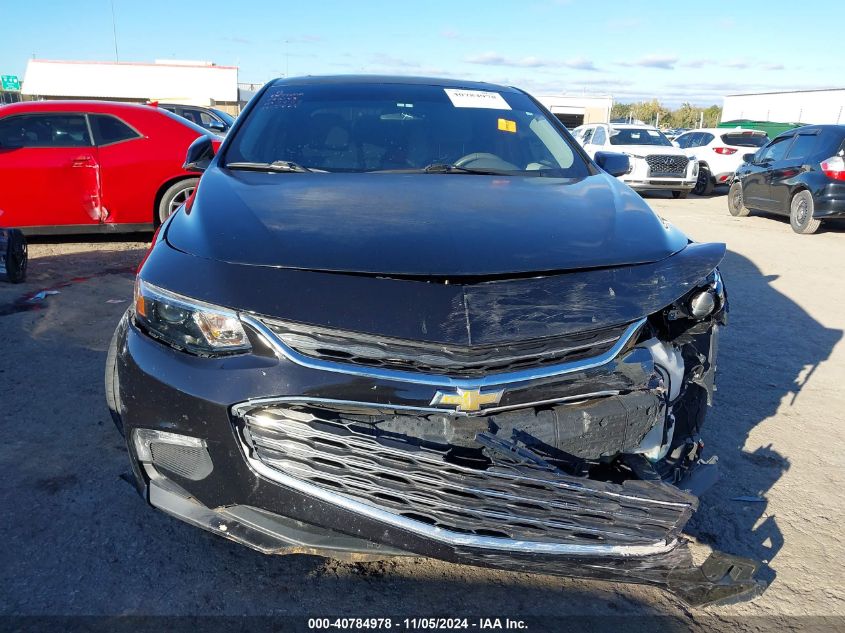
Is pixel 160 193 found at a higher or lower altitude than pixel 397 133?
lower

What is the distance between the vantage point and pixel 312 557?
244 centimetres

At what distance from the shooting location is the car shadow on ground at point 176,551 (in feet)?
7.23

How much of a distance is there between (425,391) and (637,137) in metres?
16.2

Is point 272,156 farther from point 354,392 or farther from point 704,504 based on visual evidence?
point 704,504

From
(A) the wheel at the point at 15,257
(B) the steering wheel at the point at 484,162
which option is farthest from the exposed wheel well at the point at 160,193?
(B) the steering wheel at the point at 484,162

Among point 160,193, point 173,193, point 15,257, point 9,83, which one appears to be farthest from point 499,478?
point 9,83

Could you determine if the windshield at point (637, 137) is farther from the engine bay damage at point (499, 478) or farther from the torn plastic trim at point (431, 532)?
the torn plastic trim at point (431, 532)

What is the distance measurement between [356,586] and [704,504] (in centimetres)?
149

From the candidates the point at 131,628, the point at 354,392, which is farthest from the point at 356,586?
the point at 354,392

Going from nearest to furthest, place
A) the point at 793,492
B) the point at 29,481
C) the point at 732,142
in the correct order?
the point at 29,481 < the point at 793,492 < the point at 732,142

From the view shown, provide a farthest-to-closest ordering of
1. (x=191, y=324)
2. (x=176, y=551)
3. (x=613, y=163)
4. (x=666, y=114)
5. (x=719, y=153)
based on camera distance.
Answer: (x=666, y=114) → (x=719, y=153) → (x=613, y=163) → (x=176, y=551) → (x=191, y=324)

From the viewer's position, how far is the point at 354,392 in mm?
1829

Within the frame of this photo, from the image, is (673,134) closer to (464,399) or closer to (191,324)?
(464,399)

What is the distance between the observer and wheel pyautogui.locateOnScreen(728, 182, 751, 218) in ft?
42.0
